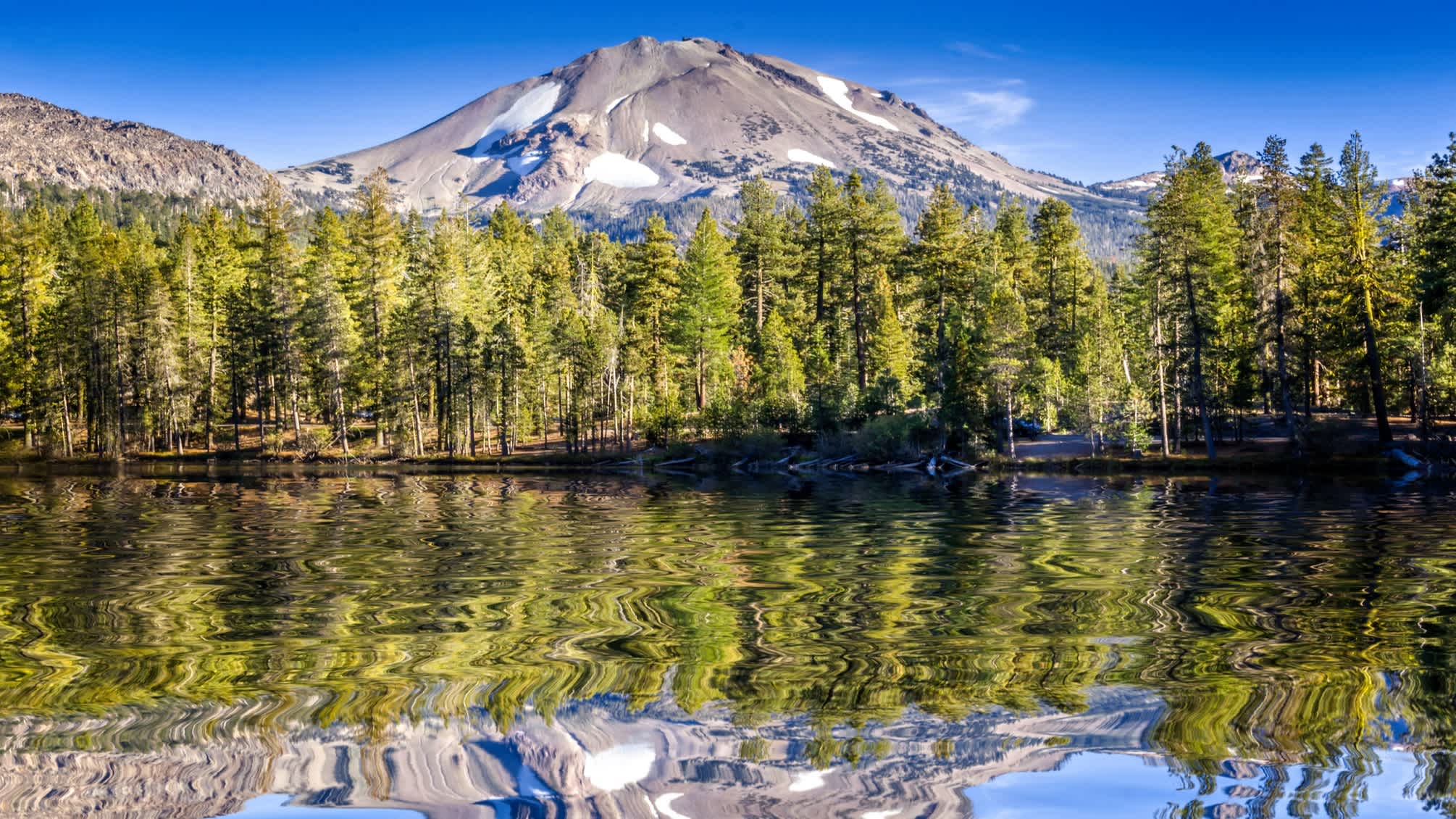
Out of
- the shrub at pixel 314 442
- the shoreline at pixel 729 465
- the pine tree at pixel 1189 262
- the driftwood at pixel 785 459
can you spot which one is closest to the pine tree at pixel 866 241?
the driftwood at pixel 785 459

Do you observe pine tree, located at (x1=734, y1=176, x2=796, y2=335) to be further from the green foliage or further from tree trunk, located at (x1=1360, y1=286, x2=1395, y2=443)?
tree trunk, located at (x1=1360, y1=286, x2=1395, y2=443)

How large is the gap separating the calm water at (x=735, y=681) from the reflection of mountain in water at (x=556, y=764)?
0.03 meters

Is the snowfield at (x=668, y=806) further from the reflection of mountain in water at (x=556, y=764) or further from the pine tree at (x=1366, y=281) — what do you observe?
the pine tree at (x=1366, y=281)

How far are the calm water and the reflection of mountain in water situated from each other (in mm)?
25

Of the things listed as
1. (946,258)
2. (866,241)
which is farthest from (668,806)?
(866,241)

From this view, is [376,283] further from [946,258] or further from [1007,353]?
[1007,353]

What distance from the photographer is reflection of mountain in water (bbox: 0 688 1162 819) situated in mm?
5516

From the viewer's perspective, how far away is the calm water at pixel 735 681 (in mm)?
5656

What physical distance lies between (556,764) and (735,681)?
80.9 inches

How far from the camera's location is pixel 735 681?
787cm

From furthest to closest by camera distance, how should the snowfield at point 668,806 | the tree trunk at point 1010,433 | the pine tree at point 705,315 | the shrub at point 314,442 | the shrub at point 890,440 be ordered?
1. the pine tree at point 705,315
2. the shrub at point 314,442
3. the shrub at point 890,440
4. the tree trunk at point 1010,433
5. the snowfield at point 668,806

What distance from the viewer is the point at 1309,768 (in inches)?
228

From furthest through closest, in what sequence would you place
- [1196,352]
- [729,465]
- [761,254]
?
[761,254] < [729,465] < [1196,352]

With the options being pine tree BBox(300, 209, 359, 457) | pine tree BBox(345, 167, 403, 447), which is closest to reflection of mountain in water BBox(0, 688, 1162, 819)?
pine tree BBox(300, 209, 359, 457)
